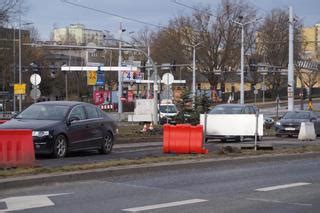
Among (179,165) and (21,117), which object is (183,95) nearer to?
(21,117)

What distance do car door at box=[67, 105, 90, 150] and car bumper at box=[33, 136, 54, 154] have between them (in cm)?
81

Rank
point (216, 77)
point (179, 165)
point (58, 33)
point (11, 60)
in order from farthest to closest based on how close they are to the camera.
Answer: point (58, 33), point (216, 77), point (11, 60), point (179, 165)

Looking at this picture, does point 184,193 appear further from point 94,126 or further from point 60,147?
point 94,126

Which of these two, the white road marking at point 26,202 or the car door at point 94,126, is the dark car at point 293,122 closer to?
the car door at point 94,126

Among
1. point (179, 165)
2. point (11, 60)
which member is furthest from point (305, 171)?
point (11, 60)

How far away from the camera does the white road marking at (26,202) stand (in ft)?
29.2

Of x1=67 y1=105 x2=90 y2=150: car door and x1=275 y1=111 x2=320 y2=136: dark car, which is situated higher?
x1=67 y1=105 x2=90 y2=150: car door

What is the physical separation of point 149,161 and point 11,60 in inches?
2443

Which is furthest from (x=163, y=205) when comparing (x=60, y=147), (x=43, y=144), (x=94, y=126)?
(x=94, y=126)

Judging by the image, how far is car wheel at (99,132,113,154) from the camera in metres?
18.2

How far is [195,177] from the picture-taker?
1267 cm

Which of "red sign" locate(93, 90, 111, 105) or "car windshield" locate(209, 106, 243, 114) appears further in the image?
"red sign" locate(93, 90, 111, 105)

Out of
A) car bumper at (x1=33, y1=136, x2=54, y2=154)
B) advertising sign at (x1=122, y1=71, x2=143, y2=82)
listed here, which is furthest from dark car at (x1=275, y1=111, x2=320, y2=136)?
advertising sign at (x1=122, y1=71, x2=143, y2=82)

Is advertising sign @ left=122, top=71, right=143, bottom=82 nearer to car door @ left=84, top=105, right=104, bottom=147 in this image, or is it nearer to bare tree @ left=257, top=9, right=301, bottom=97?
bare tree @ left=257, top=9, right=301, bottom=97
